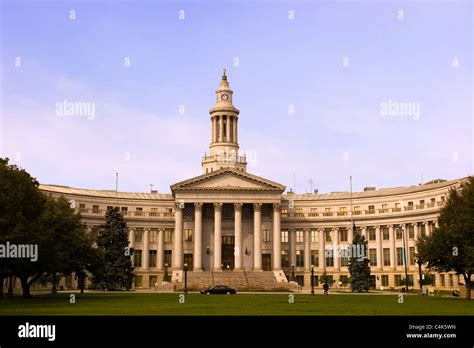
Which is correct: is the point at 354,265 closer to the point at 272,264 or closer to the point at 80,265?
the point at 272,264

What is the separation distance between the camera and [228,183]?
114m

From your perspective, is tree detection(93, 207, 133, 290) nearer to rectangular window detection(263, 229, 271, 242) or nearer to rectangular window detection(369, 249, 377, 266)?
rectangular window detection(263, 229, 271, 242)

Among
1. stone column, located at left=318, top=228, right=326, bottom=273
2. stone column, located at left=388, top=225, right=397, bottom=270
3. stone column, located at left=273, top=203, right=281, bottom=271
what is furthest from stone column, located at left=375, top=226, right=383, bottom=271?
stone column, located at left=273, top=203, right=281, bottom=271

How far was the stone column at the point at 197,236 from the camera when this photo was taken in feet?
367

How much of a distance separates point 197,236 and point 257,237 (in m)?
9.94

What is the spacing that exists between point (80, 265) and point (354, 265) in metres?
37.3

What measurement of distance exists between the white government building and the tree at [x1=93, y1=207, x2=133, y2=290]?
12920 millimetres

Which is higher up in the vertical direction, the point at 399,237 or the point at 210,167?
the point at 210,167

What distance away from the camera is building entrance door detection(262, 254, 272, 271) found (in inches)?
4594

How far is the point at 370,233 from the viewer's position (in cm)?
11938

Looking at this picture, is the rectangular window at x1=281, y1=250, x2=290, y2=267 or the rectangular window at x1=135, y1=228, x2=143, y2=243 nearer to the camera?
the rectangular window at x1=135, y1=228, x2=143, y2=243
